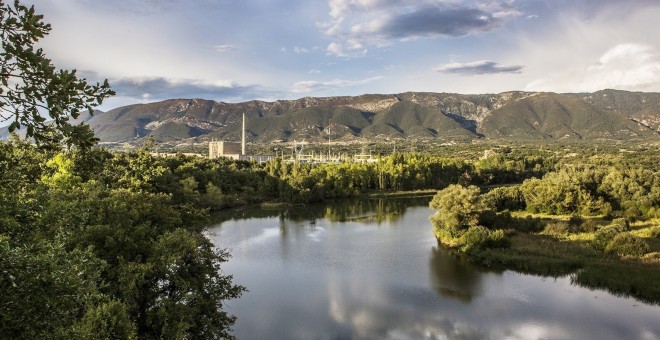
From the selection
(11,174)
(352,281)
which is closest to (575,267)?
(352,281)

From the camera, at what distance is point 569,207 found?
44.1 metres

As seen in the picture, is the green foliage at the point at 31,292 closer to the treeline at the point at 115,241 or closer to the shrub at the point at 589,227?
the treeline at the point at 115,241

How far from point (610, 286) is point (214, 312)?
69.9ft

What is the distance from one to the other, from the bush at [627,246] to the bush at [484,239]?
20.9 ft

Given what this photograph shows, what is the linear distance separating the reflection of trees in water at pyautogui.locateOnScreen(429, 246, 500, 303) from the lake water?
57mm

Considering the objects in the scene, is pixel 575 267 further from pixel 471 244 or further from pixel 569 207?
pixel 569 207

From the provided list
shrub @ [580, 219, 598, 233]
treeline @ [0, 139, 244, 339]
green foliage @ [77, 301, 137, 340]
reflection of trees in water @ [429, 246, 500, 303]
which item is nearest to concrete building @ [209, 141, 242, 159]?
reflection of trees in water @ [429, 246, 500, 303]

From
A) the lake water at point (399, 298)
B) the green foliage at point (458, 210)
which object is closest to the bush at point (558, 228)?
the green foliage at point (458, 210)

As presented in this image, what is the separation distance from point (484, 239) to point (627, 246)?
847 centimetres

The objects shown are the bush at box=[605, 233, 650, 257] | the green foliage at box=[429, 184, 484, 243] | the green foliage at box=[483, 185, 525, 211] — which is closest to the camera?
the bush at box=[605, 233, 650, 257]

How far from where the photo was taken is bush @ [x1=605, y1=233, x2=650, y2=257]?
29.0 m

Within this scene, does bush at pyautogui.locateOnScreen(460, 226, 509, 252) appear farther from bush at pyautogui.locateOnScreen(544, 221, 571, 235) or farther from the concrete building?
the concrete building

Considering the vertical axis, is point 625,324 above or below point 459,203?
below

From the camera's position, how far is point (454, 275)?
28844 mm
